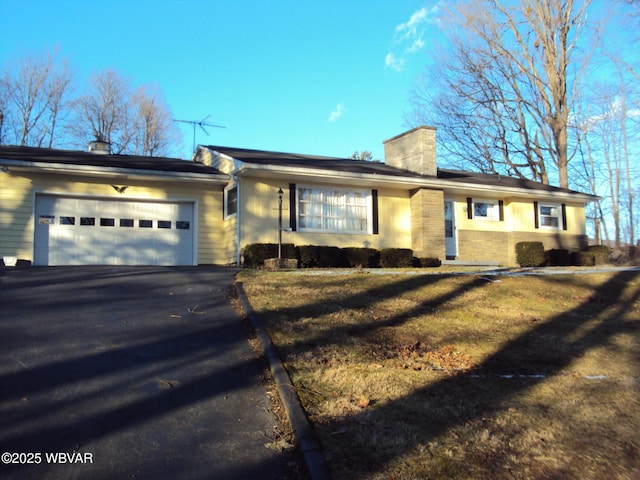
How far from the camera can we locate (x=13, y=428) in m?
3.72

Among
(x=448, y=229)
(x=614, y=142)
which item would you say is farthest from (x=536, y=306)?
(x=614, y=142)

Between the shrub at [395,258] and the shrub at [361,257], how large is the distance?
0.80 ft

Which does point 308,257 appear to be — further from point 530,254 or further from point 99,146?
point 99,146

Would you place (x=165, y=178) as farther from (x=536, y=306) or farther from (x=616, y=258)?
(x=616, y=258)

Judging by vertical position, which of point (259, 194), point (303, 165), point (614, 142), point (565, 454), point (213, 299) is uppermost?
point (614, 142)

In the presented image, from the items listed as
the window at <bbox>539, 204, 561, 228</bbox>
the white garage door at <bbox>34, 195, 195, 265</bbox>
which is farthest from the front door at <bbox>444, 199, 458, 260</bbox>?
the white garage door at <bbox>34, 195, 195, 265</bbox>

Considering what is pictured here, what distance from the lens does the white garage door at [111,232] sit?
14281 mm

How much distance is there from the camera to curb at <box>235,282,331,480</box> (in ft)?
11.0

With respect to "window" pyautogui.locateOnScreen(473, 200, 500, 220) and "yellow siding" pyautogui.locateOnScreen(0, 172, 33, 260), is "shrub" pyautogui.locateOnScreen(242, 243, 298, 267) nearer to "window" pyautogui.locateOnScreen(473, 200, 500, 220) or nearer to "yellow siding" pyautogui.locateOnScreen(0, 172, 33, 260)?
"yellow siding" pyautogui.locateOnScreen(0, 172, 33, 260)

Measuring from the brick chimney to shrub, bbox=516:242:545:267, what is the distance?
167 inches

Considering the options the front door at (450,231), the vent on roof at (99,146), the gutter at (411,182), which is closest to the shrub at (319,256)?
the gutter at (411,182)

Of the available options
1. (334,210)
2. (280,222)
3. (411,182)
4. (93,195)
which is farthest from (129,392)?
(411,182)

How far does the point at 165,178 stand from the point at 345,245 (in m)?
5.80

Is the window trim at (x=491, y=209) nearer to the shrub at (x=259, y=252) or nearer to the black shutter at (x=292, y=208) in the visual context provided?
the black shutter at (x=292, y=208)
